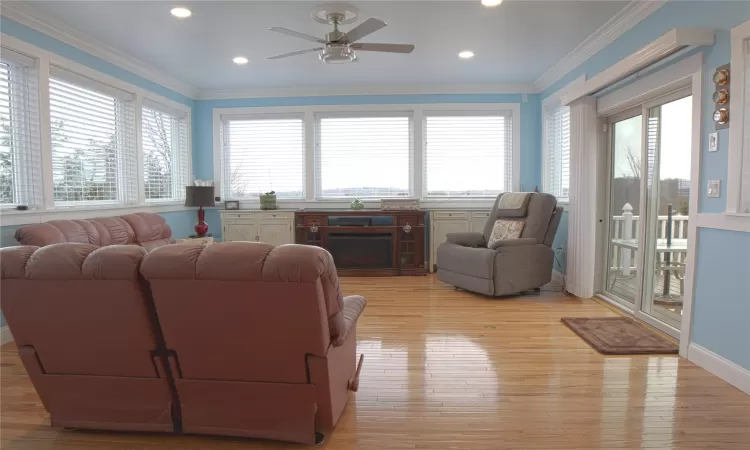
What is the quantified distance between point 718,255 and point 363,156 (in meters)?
4.67

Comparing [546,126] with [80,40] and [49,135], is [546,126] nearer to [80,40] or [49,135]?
[80,40]

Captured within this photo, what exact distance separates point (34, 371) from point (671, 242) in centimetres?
430

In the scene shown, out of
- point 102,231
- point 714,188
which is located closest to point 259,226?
point 102,231

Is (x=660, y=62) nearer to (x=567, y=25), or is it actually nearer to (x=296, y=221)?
(x=567, y=25)

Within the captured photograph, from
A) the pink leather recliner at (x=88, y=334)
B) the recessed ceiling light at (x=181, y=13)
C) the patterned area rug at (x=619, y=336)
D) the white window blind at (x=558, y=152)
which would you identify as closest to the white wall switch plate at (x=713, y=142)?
the patterned area rug at (x=619, y=336)

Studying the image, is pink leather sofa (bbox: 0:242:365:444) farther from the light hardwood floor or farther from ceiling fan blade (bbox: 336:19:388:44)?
ceiling fan blade (bbox: 336:19:388:44)

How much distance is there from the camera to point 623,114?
4352 mm

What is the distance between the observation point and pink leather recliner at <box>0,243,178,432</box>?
1.81 metres

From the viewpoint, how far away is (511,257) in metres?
4.76

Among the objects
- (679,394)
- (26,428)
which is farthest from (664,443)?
(26,428)

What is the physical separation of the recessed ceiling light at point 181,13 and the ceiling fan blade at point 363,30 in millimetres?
1282

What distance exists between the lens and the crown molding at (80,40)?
11.7 ft

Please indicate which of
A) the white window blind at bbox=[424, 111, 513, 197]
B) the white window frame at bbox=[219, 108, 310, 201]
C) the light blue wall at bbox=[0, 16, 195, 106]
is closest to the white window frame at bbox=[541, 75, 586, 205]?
the white window blind at bbox=[424, 111, 513, 197]

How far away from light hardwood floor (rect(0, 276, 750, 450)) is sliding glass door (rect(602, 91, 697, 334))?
85 cm
